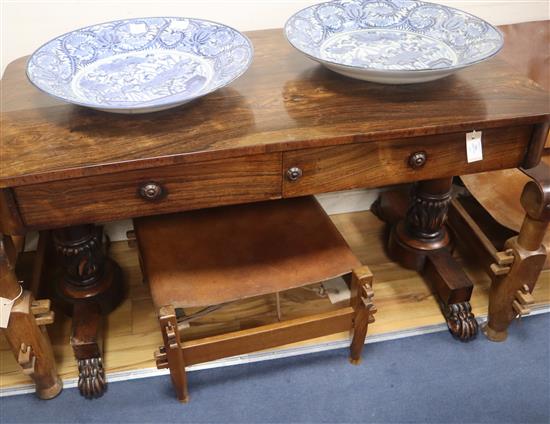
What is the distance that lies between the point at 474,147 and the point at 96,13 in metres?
0.85

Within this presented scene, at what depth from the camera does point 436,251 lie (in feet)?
4.61

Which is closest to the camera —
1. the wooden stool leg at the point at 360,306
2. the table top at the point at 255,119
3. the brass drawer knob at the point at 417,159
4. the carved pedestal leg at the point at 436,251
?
the table top at the point at 255,119

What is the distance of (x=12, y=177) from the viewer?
81 centimetres

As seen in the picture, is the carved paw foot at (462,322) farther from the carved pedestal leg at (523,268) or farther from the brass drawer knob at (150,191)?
the brass drawer knob at (150,191)

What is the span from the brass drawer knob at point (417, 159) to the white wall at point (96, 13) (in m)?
0.55

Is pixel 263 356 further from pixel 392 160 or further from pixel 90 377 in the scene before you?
pixel 392 160

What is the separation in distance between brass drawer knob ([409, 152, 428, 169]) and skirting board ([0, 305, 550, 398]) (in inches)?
20.4

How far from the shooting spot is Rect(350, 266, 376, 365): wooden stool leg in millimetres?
1072

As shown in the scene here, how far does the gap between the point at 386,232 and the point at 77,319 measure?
877 mm

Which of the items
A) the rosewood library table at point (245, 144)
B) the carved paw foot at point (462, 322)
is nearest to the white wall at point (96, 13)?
the rosewood library table at point (245, 144)

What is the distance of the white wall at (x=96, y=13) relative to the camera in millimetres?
1194

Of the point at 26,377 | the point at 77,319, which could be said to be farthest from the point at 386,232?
the point at 26,377

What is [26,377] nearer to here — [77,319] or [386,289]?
[77,319]

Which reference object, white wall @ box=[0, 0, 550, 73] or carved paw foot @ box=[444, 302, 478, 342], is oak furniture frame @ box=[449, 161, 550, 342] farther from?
white wall @ box=[0, 0, 550, 73]
